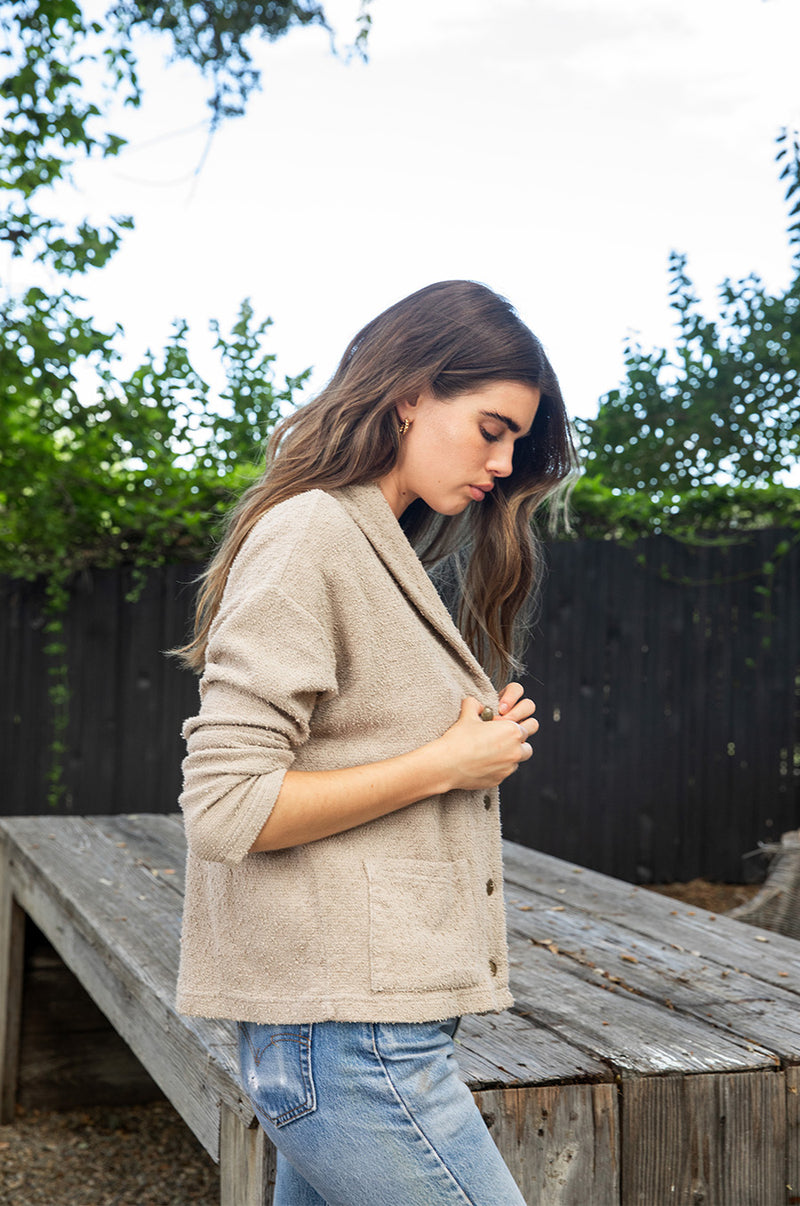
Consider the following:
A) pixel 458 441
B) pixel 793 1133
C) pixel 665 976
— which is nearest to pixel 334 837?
pixel 458 441

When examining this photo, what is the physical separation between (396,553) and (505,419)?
211 mm

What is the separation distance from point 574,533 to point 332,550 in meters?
5.26

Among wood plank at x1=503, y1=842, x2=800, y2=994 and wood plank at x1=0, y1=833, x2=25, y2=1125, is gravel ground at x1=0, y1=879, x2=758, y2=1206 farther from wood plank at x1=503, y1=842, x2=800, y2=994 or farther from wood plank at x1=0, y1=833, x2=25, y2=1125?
wood plank at x1=503, y1=842, x2=800, y2=994

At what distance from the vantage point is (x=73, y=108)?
5418mm

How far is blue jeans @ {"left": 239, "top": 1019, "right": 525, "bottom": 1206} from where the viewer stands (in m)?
1.05

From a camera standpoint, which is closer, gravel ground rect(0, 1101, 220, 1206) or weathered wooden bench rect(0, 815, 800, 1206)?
weathered wooden bench rect(0, 815, 800, 1206)

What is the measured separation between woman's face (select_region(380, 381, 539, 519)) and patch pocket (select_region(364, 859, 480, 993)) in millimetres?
430

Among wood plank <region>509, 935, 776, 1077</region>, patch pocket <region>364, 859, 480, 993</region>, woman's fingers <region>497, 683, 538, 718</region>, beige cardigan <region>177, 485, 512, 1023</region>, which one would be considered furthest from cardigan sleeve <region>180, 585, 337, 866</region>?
wood plank <region>509, 935, 776, 1077</region>

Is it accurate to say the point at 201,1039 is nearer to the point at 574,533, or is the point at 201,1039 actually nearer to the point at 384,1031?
the point at 384,1031

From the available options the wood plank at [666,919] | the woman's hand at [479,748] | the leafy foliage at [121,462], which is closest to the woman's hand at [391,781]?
the woman's hand at [479,748]

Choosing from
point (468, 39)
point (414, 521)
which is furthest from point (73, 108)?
point (414, 521)

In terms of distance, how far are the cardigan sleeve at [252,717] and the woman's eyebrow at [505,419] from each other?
0.35 meters

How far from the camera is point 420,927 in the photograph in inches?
43.9

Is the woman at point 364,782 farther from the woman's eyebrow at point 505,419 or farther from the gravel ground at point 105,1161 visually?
the gravel ground at point 105,1161
